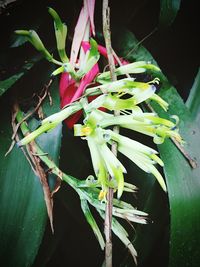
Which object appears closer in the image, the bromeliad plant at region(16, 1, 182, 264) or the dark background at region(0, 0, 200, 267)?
A: the bromeliad plant at region(16, 1, 182, 264)

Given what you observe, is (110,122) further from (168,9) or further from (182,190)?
(168,9)

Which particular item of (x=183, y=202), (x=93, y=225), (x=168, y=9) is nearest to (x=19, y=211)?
(x=93, y=225)

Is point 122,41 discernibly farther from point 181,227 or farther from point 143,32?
point 181,227

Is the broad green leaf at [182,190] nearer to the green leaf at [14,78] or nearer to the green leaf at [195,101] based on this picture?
the green leaf at [195,101]

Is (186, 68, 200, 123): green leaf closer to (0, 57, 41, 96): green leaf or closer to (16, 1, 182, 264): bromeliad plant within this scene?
(16, 1, 182, 264): bromeliad plant

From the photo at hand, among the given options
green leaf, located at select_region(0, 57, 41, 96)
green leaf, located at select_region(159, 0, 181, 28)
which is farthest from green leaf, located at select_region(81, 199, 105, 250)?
green leaf, located at select_region(159, 0, 181, 28)

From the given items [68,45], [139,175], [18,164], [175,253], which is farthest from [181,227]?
[68,45]
